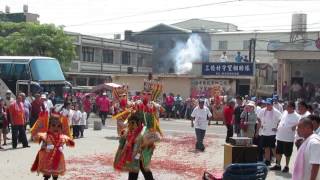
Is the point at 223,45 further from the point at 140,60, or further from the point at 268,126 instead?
the point at 268,126

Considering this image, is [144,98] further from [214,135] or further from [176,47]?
[176,47]

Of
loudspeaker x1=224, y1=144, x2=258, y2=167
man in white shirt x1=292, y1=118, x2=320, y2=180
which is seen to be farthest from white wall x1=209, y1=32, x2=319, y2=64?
man in white shirt x1=292, y1=118, x2=320, y2=180

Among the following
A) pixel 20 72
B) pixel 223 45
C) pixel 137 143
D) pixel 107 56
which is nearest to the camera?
pixel 137 143

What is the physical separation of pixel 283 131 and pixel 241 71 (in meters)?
26.9

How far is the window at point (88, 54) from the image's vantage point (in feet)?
203

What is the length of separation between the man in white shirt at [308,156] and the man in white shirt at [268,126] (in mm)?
7021

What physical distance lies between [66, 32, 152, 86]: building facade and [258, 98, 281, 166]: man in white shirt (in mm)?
40284

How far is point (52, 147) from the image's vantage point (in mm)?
10336

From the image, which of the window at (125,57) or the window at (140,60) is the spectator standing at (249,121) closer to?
the window at (125,57)

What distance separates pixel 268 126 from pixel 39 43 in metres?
37.3

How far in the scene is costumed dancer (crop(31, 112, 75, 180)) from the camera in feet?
33.7

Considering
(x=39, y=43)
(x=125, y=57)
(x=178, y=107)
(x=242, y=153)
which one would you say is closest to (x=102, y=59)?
(x=125, y=57)

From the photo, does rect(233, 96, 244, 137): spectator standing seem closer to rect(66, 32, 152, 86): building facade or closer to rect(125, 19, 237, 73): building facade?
rect(66, 32, 152, 86): building facade

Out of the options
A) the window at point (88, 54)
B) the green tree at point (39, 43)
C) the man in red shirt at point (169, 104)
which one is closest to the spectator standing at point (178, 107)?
the man in red shirt at point (169, 104)
